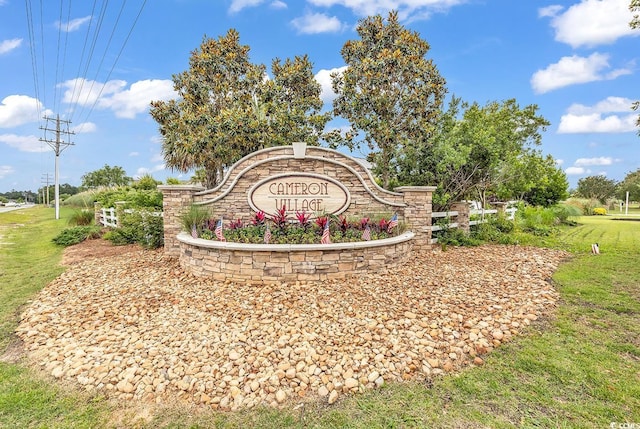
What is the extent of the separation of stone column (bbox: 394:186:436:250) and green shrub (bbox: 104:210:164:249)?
21.6 feet

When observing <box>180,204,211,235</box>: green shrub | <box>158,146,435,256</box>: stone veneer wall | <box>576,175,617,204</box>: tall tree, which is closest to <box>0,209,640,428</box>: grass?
<box>180,204,211,235</box>: green shrub

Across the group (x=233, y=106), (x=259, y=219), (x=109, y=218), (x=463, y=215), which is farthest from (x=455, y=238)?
(x=109, y=218)

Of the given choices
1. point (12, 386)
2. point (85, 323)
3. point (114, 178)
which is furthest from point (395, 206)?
point (114, 178)

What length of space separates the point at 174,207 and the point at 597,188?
4821 centimetres

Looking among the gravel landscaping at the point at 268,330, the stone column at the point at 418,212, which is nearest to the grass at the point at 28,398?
the gravel landscaping at the point at 268,330

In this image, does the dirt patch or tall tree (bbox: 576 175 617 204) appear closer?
the dirt patch

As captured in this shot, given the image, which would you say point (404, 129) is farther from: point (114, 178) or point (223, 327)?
point (114, 178)

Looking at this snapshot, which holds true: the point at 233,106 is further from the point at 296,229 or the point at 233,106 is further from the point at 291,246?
the point at 291,246

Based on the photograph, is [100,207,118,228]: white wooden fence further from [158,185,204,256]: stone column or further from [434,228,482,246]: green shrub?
[434,228,482,246]: green shrub

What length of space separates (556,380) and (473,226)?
7.88 metres

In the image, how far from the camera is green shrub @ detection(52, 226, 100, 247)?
10.5 metres

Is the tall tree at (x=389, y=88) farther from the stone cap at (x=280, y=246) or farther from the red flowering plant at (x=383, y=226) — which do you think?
the stone cap at (x=280, y=246)

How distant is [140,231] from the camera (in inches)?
370

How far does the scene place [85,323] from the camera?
430 cm
